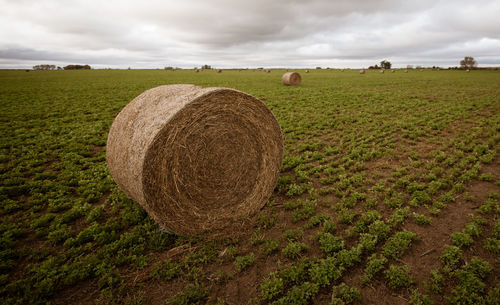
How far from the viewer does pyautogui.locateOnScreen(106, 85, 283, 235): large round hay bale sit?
175 inches

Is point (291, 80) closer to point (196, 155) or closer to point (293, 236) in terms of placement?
point (196, 155)

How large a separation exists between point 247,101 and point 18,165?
8.14 metres

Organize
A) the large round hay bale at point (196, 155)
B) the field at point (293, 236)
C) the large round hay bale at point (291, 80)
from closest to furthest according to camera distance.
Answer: the field at point (293, 236) < the large round hay bale at point (196, 155) < the large round hay bale at point (291, 80)

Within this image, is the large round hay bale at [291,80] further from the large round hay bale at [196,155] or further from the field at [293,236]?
the large round hay bale at [196,155]

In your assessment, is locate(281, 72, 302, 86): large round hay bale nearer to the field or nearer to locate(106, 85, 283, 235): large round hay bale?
the field

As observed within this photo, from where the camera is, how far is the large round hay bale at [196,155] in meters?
4.45

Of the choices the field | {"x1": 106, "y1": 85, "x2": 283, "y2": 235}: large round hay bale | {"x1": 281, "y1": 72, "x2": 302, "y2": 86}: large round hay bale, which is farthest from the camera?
{"x1": 281, "y1": 72, "x2": 302, "y2": 86}: large round hay bale

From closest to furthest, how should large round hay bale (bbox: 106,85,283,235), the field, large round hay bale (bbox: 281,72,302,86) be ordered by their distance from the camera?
the field, large round hay bale (bbox: 106,85,283,235), large round hay bale (bbox: 281,72,302,86)

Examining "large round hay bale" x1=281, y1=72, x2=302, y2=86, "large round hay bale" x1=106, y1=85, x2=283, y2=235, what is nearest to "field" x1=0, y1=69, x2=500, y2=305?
"large round hay bale" x1=106, y1=85, x2=283, y2=235

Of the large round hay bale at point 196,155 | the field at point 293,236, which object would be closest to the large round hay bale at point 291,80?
the field at point 293,236

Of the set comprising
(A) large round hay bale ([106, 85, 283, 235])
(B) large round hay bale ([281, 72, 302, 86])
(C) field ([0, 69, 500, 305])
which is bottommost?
(C) field ([0, 69, 500, 305])

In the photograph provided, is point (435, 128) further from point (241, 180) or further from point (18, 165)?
point (18, 165)

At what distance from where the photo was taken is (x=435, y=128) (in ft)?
36.2

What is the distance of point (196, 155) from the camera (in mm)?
4898
